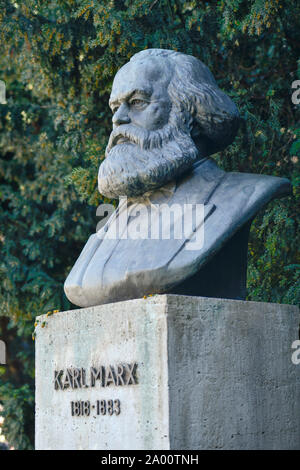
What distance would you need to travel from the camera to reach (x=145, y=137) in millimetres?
4297

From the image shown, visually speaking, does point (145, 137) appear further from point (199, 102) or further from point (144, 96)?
point (199, 102)

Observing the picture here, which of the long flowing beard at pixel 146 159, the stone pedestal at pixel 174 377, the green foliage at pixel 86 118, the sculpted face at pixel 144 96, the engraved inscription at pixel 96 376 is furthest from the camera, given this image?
the green foliage at pixel 86 118

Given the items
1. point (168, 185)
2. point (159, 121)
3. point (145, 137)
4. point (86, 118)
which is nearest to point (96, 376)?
point (168, 185)

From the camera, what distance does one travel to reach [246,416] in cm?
390

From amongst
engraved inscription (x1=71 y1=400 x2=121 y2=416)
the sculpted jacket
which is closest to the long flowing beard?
the sculpted jacket

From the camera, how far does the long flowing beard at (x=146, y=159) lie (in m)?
4.25

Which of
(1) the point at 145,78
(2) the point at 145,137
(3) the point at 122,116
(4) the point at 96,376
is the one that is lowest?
(4) the point at 96,376

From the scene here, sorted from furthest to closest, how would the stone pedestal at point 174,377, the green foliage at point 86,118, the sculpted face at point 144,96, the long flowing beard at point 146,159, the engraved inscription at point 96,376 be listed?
the green foliage at point 86,118 < the sculpted face at point 144,96 < the long flowing beard at point 146,159 < the engraved inscription at point 96,376 < the stone pedestal at point 174,377

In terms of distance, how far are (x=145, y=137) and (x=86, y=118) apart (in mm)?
3347

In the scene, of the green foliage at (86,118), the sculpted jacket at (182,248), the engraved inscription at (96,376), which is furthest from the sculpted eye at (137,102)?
the green foliage at (86,118)

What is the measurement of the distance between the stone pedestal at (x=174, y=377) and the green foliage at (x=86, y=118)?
182cm

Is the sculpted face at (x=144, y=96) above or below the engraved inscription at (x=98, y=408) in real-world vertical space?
above

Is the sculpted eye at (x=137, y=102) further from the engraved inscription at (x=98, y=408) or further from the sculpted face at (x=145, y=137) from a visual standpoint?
the engraved inscription at (x=98, y=408)

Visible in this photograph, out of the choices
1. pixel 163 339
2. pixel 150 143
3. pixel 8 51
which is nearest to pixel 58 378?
pixel 163 339
